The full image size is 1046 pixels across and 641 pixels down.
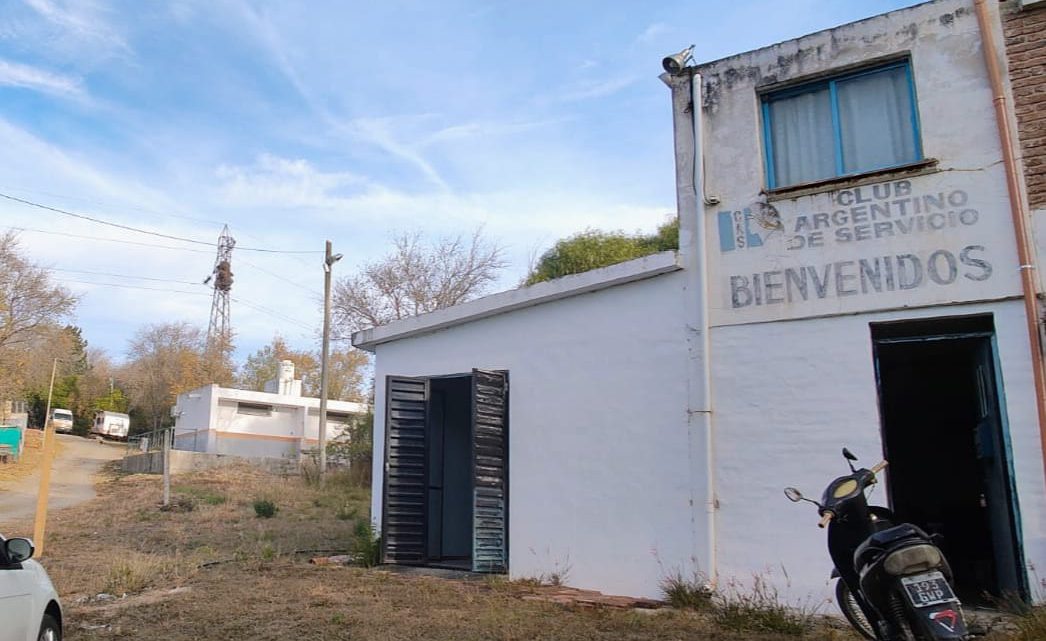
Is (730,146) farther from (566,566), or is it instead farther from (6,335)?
(6,335)

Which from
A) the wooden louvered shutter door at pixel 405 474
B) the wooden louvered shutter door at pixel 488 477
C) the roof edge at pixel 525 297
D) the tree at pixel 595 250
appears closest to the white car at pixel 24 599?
the wooden louvered shutter door at pixel 488 477

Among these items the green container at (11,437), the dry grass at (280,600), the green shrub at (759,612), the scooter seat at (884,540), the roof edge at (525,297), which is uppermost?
the roof edge at (525,297)

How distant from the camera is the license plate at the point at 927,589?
412cm

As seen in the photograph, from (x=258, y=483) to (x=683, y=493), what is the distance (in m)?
20.0

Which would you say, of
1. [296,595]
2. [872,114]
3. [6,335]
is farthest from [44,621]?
[6,335]

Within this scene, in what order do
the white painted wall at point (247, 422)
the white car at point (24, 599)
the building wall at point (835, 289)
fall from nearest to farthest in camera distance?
the white car at point (24, 599)
the building wall at point (835, 289)
the white painted wall at point (247, 422)

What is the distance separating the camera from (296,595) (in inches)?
334

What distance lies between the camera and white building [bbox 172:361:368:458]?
128 ft

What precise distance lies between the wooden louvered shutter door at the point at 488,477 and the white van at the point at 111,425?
51776 millimetres

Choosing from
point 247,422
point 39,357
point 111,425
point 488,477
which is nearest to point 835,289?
point 488,477

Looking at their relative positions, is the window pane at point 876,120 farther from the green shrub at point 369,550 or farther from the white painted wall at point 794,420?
the green shrub at point 369,550

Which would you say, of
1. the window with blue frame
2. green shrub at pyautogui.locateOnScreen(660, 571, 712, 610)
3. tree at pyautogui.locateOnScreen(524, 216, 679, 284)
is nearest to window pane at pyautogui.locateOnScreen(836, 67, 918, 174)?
the window with blue frame

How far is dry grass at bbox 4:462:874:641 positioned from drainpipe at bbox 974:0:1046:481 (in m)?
2.69

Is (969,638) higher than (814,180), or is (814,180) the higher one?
(814,180)
